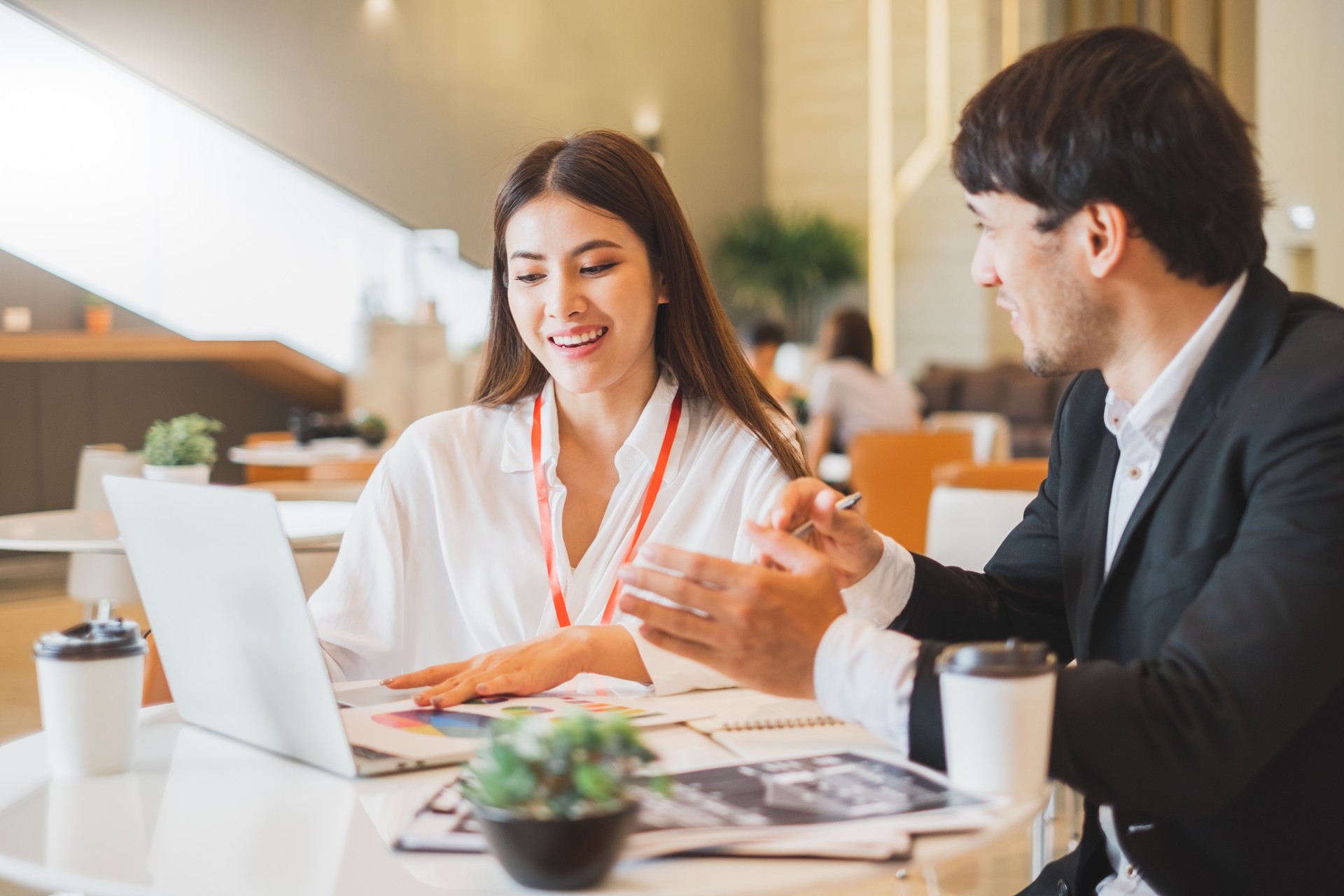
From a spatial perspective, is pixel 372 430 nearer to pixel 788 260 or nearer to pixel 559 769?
pixel 559 769

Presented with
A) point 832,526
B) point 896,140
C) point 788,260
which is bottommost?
point 832,526

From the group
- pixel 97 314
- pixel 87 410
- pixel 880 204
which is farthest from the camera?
pixel 880 204

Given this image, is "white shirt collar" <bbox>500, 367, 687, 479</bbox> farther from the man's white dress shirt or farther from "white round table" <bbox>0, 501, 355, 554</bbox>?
"white round table" <bbox>0, 501, 355, 554</bbox>

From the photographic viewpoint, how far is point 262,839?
948mm

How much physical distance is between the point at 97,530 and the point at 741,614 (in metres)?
2.67

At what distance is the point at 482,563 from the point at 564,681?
1.18 ft

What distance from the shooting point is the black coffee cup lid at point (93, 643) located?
1.07m

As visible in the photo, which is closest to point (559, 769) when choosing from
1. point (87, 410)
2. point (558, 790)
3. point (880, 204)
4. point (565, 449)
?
point (558, 790)

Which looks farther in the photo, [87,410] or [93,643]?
[87,410]

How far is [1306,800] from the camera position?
1104 mm

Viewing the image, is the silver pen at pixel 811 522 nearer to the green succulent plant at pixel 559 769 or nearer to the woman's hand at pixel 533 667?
the woman's hand at pixel 533 667

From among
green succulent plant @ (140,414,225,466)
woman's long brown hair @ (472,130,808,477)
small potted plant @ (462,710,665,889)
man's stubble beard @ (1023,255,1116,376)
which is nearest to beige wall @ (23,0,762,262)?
green succulent plant @ (140,414,225,466)

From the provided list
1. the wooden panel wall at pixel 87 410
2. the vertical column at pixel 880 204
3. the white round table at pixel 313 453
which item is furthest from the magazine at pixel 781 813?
the vertical column at pixel 880 204

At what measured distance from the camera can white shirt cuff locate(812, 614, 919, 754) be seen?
104 centimetres
